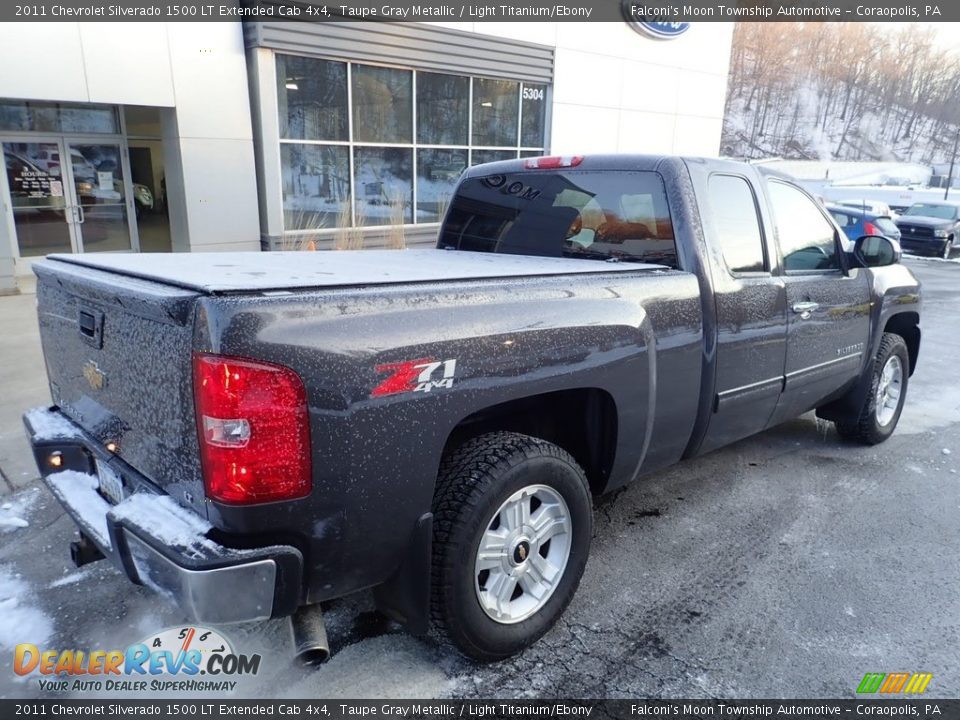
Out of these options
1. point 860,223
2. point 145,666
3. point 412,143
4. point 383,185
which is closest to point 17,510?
point 145,666

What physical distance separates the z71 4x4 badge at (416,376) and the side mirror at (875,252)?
329 cm

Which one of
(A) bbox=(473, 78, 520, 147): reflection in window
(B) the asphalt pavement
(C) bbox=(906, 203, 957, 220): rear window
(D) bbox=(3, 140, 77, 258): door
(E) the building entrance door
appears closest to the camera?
(B) the asphalt pavement

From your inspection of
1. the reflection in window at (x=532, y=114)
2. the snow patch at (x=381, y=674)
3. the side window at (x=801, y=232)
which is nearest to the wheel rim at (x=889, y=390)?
the side window at (x=801, y=232)

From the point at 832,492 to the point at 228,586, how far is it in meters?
3.74

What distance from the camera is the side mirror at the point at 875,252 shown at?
13.8 feet

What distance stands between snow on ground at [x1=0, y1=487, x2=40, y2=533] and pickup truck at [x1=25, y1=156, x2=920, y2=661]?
112 centimetres

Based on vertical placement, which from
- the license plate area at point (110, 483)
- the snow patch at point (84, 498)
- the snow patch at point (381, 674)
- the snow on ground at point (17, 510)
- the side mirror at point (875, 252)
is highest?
the side mirror at point (875, 252)

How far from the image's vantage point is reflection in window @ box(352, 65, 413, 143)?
488 inches

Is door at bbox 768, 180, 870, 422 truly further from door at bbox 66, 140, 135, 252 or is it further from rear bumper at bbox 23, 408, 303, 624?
door at bbox 66, 140, 135, 252

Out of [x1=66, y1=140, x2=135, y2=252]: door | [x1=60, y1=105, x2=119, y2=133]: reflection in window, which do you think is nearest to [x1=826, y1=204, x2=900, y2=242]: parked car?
[x1=66, y1=140, x2=135, y2=252]: door

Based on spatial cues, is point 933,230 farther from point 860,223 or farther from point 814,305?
point 814,305

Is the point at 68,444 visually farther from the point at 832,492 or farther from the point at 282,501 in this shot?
the point at 832,492

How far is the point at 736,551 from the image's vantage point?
350cm

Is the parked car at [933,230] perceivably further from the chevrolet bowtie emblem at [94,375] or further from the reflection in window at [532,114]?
the chevrolet bowtie emblem at [94,375]
